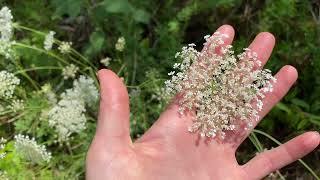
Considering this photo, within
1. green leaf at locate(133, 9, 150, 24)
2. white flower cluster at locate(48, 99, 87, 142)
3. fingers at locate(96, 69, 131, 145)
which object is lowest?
fingers at locate(96, 69, 131, 145)

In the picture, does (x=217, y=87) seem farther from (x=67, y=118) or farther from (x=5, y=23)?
(x=5, y=23)

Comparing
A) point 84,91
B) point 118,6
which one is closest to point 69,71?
point 84,91

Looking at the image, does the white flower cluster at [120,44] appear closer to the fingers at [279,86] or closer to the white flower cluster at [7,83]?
the white flower cluster at [7,83]

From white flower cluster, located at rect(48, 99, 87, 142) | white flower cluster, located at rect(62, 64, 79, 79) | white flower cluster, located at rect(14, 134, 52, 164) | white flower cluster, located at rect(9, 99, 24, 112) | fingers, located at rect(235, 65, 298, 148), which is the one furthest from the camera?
white flower cluster, located at rect(62, 64, 79, 79)

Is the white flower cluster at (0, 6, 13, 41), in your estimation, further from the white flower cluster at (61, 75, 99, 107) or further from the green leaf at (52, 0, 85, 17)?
the white flower cluster at (61, 75, 99, 107)

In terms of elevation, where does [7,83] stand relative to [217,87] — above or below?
above

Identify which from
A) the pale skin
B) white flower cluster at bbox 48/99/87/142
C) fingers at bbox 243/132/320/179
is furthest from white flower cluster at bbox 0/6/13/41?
fingers at bbox 243/132/320/179

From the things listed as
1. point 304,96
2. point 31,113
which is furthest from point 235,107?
point 31,113

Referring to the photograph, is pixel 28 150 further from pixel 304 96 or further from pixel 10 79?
pixel 304 96
